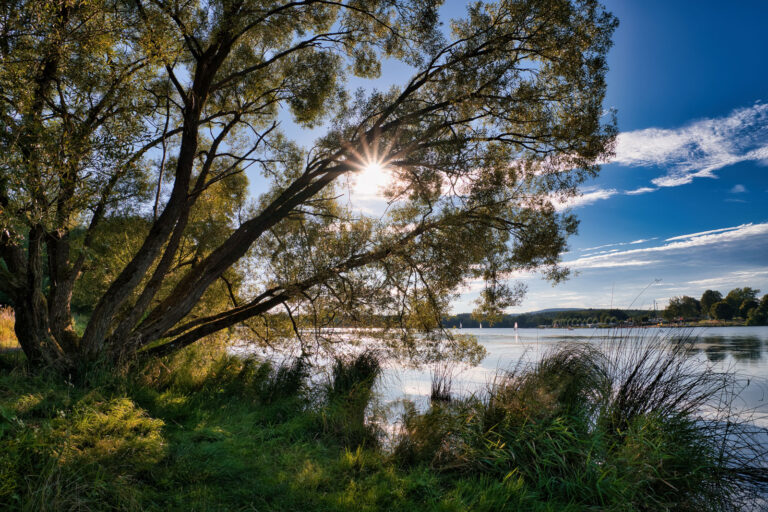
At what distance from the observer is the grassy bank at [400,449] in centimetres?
306

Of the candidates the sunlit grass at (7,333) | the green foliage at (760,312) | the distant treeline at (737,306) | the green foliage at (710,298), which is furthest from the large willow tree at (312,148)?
the green foliage at (760,312)

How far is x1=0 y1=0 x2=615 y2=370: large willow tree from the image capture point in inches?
211

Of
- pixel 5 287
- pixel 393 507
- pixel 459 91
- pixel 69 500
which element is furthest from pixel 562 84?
pixel 5 287

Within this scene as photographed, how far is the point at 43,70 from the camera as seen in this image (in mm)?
5043

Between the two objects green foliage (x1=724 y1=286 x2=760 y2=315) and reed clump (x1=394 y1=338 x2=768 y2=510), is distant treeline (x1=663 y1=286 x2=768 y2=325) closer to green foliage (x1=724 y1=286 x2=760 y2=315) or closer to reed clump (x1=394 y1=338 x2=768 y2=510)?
green foliage (x1=724 y1=286 x2=760 y2=315)

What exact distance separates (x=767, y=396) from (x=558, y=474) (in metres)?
8.09

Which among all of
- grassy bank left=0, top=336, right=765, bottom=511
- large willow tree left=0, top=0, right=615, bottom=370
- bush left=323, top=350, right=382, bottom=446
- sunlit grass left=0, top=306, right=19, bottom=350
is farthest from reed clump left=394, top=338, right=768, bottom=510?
sunlit grass left=0, top=306, right=19, bottom=350

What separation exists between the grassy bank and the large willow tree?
6.40 feet

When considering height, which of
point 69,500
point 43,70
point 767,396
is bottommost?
point 767,396

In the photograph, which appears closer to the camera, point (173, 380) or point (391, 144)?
point (173, 380)

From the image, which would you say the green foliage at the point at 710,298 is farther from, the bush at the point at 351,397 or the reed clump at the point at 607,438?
the bush at the point at 351,397

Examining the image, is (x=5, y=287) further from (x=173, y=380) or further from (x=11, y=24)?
(x=11, y=24)

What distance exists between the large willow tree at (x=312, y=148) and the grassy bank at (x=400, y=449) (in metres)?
1.95

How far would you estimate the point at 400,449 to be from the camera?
4.66 m
